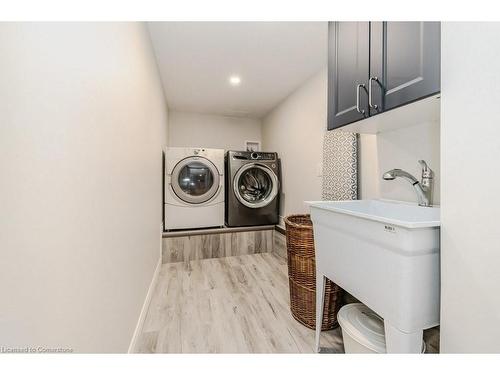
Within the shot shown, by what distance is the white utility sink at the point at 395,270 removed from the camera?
2.43 feet

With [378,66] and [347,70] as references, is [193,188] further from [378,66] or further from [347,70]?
[378,66]

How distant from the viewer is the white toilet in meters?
0.98

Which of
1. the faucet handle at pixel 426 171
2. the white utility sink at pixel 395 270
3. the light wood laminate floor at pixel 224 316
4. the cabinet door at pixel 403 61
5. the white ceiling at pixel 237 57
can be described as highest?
the white ceiling at pixel 237 57

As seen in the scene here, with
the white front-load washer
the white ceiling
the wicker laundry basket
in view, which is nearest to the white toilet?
the wicker laundry basket

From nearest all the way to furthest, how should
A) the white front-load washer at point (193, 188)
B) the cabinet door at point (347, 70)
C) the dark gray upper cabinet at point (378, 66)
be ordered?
the dark gray upper cabinet at point (378, 66)
the cabinet door at point (347, 70)
the white front-load washer at point (193, 188)

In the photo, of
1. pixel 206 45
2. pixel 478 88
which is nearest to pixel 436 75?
pixel 478 88

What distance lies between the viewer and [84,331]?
0.72 m

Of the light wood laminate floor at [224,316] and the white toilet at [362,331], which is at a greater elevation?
the white toilet at [362,331]

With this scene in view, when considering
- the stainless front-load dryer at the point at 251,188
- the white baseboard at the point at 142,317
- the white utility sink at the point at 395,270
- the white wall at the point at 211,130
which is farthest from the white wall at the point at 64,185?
the white wall at the point at 211,130

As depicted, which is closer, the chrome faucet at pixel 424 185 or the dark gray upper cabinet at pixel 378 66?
the dark gray upper cabinet at pixel 378 66

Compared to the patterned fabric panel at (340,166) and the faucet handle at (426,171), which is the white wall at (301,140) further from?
the faucet handle at (426,171)

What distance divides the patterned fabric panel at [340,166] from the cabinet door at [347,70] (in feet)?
1.43
